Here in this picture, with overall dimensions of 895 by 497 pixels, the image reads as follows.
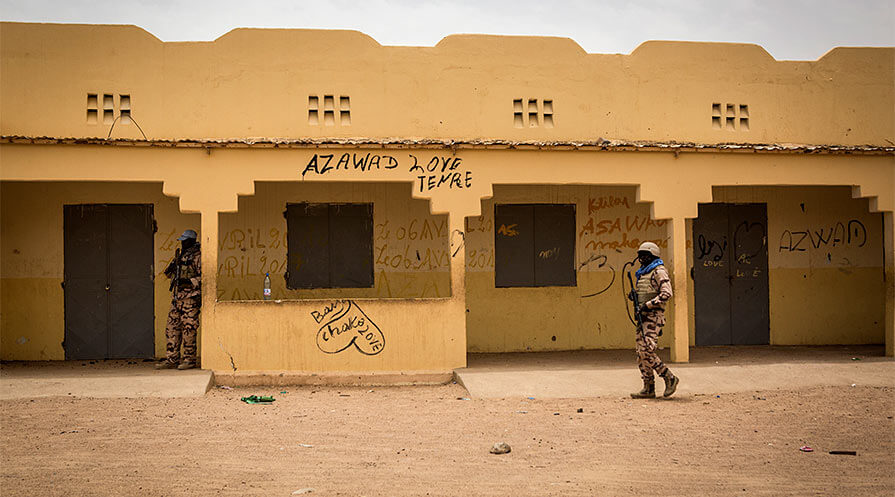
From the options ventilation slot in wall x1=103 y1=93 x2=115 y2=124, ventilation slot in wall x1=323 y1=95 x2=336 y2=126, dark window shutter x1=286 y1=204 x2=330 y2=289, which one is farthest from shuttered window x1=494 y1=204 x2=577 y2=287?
ventilation slot in wall x1=103 y1=93 x2=115 y2=124

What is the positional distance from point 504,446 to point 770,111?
7.51 meters

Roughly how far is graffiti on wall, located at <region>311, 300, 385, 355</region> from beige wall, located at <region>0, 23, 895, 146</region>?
95.6 inches

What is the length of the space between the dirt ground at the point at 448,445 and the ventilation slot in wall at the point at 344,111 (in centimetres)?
381

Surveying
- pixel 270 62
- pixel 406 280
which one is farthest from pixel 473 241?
pixel 270 62

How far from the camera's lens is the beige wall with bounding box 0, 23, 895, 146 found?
33.0ft

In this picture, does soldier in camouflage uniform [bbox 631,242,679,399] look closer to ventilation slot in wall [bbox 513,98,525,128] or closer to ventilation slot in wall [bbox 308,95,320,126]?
ventilation slot in wall [bbox 513,98,525,128]

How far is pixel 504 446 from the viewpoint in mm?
6262

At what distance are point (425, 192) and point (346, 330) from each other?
6.70 feet

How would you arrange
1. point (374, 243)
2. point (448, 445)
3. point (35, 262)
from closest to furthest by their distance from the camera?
point (448, 445) < point (35, 262) < point (374, 243)

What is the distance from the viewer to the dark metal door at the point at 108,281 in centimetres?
1109

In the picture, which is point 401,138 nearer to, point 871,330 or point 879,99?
point 879,99

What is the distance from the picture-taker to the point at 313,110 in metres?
10.6

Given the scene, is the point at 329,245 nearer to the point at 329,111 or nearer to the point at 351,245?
the point at 351,245

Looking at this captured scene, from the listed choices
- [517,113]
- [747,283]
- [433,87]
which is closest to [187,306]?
[433,87]
